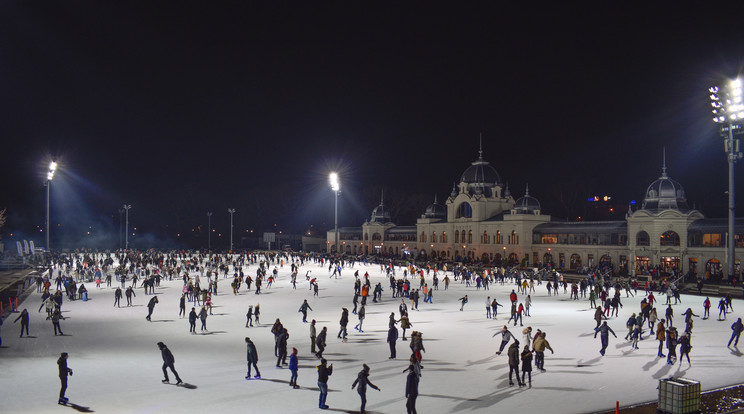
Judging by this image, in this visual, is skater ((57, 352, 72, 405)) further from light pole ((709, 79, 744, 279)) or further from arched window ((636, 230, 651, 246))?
arched window ((636, 230, 651, 246))

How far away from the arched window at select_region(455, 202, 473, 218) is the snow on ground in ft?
164

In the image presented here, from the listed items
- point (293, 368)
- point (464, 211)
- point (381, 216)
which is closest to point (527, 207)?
point (464, 211)

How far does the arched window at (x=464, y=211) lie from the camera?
77713 mm

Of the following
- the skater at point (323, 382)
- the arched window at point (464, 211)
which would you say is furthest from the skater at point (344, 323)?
the arched window at point (464, 211)

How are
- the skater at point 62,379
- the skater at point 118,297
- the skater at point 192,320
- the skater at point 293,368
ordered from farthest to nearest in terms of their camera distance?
the skater at point 118,297
the skater at point 192,320
the skater at point 293,368
the skater at point 62,379

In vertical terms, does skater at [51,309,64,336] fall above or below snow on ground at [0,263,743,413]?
above

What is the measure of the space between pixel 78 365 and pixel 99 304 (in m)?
15.3

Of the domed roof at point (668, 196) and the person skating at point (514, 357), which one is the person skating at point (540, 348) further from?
the domed roof at point (668, 196)

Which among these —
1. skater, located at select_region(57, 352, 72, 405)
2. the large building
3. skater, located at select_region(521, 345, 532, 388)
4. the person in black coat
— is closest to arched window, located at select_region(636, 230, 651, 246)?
the large building

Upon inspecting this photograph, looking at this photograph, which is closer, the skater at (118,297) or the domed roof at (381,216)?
the skater at (118,297)

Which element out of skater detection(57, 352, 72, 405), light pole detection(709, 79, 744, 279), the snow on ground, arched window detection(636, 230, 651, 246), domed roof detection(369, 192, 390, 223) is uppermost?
light pole detection(709, 79, 744, 279)

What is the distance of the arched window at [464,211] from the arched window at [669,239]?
98.7ft

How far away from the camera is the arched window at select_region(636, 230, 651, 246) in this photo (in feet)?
167

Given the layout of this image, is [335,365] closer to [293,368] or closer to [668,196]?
[293,368]
